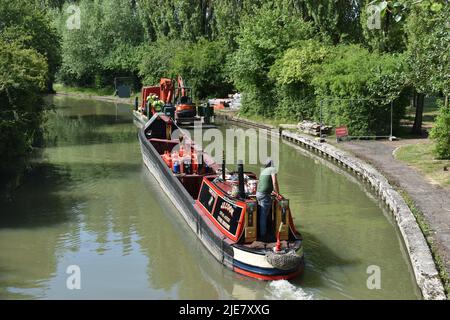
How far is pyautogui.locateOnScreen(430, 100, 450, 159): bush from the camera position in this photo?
66.4 ft

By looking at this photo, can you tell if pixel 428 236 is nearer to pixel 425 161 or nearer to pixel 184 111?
pixel 425 161

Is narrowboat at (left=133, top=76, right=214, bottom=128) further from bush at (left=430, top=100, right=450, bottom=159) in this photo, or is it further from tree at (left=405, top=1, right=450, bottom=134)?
bush at (left=430, top=100, right=450, bottom=159)

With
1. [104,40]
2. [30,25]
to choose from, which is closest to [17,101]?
[30,25]

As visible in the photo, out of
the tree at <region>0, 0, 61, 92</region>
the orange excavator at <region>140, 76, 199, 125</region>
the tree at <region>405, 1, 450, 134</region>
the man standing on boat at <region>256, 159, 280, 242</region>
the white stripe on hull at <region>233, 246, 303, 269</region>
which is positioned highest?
the tree at <region>0, 0, 61, 92</region>

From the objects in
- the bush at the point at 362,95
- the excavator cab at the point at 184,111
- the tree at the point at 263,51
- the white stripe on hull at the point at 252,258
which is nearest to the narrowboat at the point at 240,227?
the white stripe on hull at the point at 252,258

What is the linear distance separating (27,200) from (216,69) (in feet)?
98.9

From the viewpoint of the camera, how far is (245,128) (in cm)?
3556

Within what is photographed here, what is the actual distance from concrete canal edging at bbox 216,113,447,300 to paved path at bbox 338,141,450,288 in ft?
0.96

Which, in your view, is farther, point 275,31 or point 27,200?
point 275,31

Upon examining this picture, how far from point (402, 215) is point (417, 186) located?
309 cm

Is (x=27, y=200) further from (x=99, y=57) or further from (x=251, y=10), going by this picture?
(x=99, y=57)

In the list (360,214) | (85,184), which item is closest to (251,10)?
(85,184)

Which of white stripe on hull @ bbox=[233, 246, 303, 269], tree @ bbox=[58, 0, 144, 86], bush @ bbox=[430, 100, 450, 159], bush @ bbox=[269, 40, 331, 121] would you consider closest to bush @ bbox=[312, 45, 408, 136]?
bush @ bbox=[269, 40, 331, 121]
